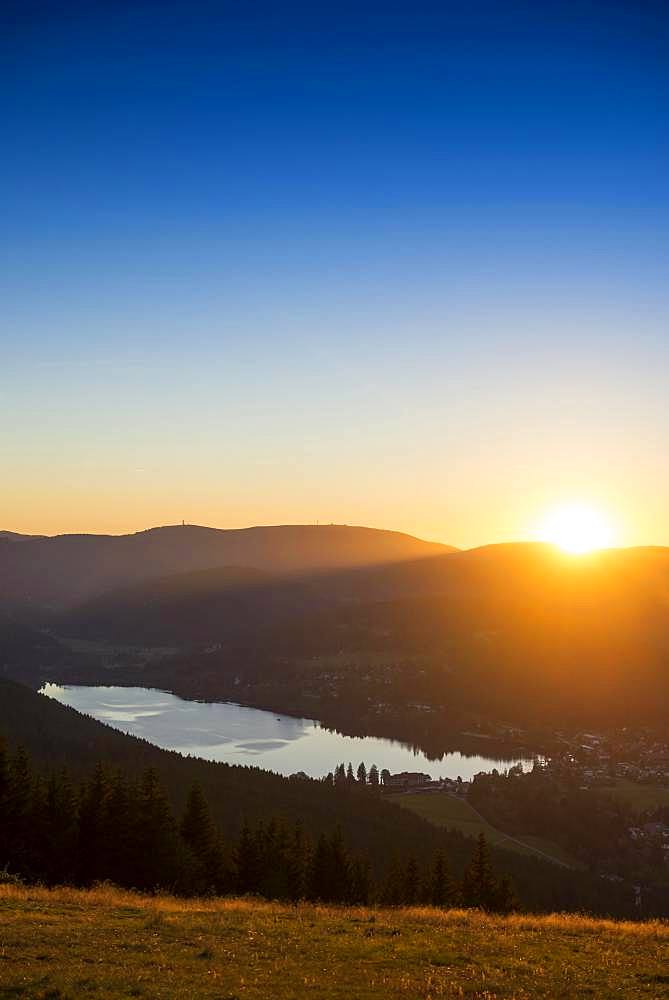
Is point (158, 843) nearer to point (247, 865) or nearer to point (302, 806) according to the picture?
point (247, 865)

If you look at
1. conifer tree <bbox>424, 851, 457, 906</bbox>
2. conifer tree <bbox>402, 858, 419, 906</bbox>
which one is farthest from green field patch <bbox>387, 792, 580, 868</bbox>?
conifer tree <bbox>424, 851, 457, 906</bbox>

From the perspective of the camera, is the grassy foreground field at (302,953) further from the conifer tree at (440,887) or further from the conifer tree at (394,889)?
the conifer tree at (394,889)

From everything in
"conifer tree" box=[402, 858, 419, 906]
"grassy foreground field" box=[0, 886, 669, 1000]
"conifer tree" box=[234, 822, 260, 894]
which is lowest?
"conifer tree" box=[402, 858, 419, 906]

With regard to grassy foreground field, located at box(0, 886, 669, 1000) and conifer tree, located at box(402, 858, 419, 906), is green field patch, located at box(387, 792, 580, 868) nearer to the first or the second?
conifer tree, located at box(402, 858, 419, 906)

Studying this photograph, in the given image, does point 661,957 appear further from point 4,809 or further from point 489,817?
point 489,817

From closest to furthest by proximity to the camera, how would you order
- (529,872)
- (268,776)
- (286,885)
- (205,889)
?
(205,889)
(286,885)
(529,872)
(268,776)

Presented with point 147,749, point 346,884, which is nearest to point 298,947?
point 346,884
